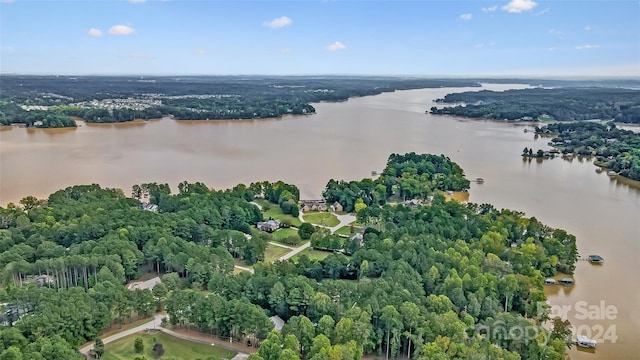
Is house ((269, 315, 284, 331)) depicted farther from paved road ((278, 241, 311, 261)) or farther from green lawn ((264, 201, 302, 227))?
green lawn ((264, 201, 302, 227))

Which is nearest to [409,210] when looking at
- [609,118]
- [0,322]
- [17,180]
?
[0,322]

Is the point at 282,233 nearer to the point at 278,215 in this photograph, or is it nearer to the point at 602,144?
the point at 278,215

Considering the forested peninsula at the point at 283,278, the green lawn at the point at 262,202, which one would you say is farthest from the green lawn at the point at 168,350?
the green lawn at the point at 262,202

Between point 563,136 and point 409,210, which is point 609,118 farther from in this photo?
point 409,210

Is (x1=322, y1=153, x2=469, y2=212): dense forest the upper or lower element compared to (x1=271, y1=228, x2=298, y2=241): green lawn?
upper

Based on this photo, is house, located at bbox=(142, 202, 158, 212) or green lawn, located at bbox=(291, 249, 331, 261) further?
house, located at bbox=(142, 202, 158, 212)

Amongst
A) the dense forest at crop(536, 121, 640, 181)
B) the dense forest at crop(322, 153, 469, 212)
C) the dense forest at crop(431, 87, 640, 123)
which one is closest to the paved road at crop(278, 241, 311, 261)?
the dense forest at crop(322, 153, 469, 212)

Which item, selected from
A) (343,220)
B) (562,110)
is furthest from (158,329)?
(562,110)

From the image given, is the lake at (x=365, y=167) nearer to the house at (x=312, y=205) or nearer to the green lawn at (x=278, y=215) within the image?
the house at (x=312, y=205)
